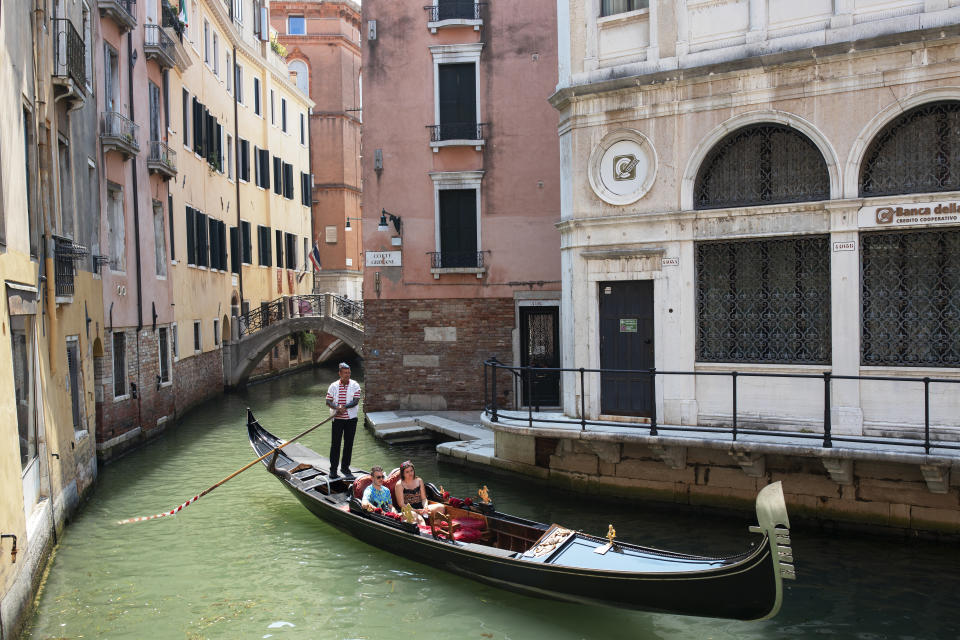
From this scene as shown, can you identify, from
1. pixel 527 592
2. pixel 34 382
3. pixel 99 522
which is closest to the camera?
pixel 527 592

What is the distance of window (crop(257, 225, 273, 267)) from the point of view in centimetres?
2705

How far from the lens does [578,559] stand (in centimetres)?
748

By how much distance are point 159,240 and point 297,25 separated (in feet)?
69.4

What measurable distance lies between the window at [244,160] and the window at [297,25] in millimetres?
11580

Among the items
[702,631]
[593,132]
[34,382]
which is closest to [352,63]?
[593,132]

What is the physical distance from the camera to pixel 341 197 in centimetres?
3516

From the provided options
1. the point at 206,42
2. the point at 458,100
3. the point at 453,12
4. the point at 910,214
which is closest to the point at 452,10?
the point at 453,12

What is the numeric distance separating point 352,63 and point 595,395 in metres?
28.8

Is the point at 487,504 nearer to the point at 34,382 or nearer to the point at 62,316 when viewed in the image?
the point at 34,382

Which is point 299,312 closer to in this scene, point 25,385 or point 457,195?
point 457,195

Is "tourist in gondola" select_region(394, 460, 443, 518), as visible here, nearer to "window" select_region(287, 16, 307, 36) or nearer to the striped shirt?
the striped shirt

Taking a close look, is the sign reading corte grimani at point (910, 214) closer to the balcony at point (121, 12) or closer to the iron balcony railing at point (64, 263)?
the iron balcony railing at point (64, 263)

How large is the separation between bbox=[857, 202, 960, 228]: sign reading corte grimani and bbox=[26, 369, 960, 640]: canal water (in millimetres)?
3188

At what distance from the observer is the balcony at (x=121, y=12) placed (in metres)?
13.8
